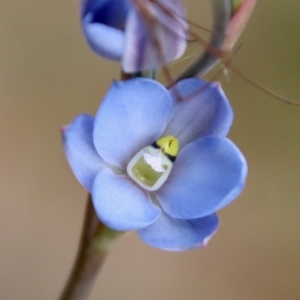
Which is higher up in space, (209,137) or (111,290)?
(209,137)

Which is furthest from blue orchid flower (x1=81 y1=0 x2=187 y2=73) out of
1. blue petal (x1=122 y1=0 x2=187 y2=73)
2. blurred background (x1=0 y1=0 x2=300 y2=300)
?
blurred background (x1=0 y1=0 x2=300 y2=300)

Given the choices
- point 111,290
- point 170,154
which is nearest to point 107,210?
point 170,154

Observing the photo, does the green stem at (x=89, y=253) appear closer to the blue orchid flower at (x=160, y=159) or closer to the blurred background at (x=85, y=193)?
the blue orchid flower at (x=160, y=159)

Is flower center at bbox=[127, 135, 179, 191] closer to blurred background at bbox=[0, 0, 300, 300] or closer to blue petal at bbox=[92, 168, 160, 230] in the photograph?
blue petal at bbox=[92, 168, 160, 230]

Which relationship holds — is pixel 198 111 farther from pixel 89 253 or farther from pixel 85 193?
pixel 85 193

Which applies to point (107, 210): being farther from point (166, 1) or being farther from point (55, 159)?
point (55, 159)

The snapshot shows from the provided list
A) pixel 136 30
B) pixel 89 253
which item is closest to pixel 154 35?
pixel 136 30

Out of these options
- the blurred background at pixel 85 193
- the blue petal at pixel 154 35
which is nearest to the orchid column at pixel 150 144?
the blue petal at pixel 154 35
